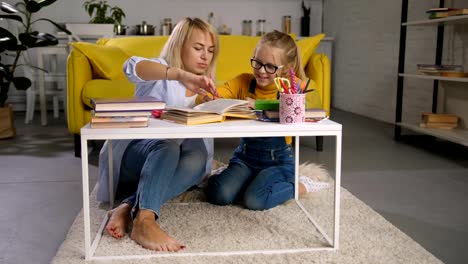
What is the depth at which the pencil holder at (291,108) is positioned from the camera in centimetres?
139

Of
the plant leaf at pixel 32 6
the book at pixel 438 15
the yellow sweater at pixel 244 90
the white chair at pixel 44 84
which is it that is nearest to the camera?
the yellow sweater at pixel 244 90

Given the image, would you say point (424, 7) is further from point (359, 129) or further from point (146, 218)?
point (146, 218)

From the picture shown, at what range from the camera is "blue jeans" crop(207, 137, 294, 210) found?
1.84 m

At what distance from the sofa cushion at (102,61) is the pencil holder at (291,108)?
1.88 meters

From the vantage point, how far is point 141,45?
364 centimetres

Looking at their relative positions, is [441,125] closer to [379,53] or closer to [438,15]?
[438,15]

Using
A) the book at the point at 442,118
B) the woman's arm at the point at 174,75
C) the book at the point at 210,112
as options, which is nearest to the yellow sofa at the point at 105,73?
the book at the point at 442,118

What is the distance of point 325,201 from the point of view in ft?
6.54

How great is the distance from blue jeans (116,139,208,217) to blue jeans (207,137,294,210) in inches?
4.3

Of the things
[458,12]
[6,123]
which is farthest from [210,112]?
[6,123]

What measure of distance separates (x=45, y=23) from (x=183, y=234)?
15.1 ft

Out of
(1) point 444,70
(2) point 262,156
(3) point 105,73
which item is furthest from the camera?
(1) point 444,70

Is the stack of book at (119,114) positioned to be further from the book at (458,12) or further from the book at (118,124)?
the book at (458,12)

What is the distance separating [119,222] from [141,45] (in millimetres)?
2266
